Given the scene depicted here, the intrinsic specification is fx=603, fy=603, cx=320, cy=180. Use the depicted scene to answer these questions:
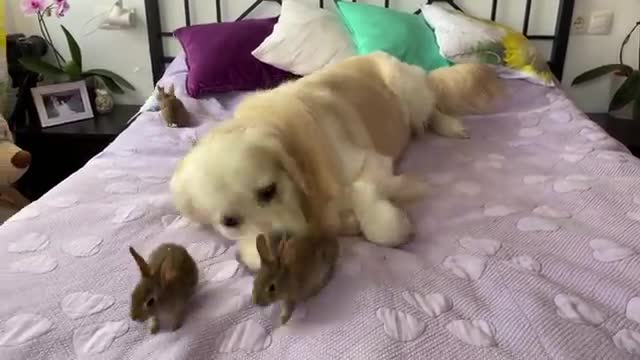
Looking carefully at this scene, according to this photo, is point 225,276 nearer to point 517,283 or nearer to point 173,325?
point 173,325

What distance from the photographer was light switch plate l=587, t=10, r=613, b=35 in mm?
2703

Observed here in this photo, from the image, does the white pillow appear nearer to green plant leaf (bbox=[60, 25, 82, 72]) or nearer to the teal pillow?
the teal pillow

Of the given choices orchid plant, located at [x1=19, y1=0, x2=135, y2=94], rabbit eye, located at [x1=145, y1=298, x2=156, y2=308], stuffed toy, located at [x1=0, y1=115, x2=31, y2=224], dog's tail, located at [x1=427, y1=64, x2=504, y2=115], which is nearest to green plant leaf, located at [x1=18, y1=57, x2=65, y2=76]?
orchid plant, located at [x1=19, y1=0, x2=135, y2=94]

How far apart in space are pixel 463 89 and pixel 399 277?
120 centimetres

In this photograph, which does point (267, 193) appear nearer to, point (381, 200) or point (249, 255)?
point (249, 255)

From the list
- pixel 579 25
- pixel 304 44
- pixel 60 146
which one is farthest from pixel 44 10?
pixel 579 25

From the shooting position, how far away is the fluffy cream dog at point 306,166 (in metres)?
1.13

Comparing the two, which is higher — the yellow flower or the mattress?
the yellow flower

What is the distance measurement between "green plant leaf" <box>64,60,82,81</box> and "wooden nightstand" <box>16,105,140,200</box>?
8.0 inches

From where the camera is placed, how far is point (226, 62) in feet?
7.93

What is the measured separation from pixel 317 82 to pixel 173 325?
877 mm

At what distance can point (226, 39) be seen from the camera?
2471mm

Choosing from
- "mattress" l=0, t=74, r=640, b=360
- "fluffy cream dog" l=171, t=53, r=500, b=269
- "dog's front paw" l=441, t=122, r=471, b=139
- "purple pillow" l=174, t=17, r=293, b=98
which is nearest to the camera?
"mattress" l=0, t=74, r=640, b=360

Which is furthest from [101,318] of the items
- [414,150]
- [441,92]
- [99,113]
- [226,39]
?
[99,113]
